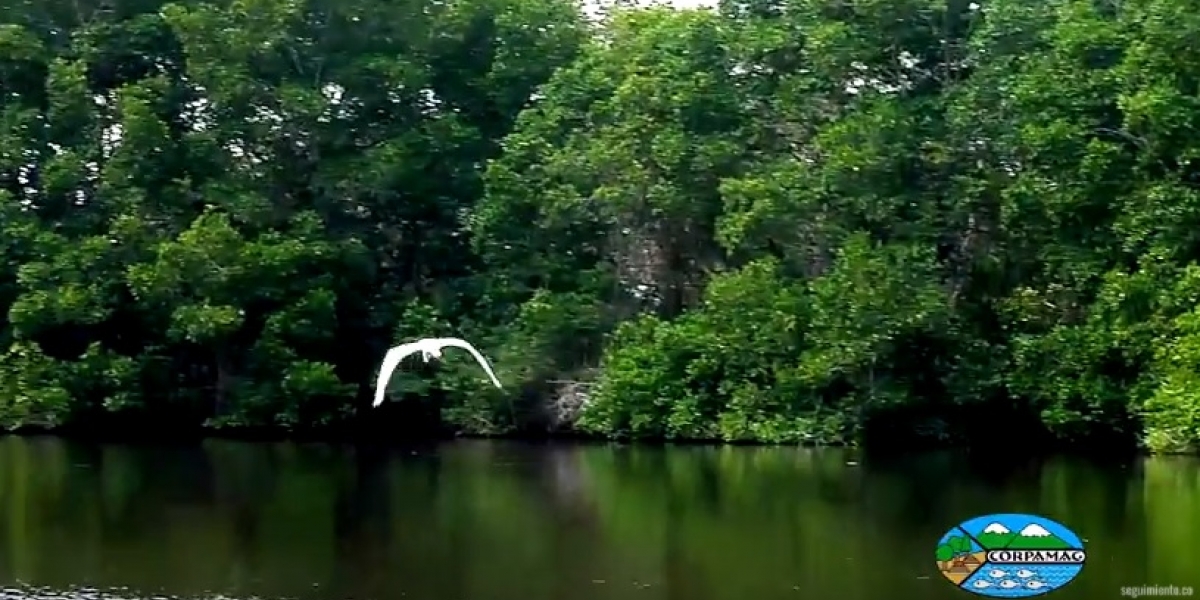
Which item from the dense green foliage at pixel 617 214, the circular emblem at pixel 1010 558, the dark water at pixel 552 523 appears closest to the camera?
the circular emblem at pixel 1010 558

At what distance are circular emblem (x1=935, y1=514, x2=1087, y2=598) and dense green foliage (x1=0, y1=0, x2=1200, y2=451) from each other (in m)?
13.0

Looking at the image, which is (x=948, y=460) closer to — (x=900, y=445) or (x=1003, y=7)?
(x=900, y=445)

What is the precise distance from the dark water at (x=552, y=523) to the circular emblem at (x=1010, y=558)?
8.1 inches

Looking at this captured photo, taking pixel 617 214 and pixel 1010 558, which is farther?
pixel 617 214

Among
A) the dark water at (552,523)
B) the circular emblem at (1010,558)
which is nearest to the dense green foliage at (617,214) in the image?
the dark water at (552,523)

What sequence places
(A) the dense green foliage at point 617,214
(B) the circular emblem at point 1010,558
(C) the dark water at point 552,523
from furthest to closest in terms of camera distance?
(A) the dense green foliage at point 617,214
(C) the dark water at point 552,523
(B) the circular emblem at point 1010,558

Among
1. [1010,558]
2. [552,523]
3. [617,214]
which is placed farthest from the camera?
Result: [617,214]

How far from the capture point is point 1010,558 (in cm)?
1434

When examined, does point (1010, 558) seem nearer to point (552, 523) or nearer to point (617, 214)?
point (552, 523)

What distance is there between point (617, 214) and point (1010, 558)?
21170 millimetres

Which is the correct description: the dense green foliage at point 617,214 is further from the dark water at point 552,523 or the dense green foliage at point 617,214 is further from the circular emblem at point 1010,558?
the circular emblem at point 1010,558

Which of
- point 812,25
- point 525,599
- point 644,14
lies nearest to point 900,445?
point 812,25

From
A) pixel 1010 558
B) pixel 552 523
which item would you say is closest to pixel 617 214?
pixel 552 523

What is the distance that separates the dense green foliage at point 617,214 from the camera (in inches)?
1237
